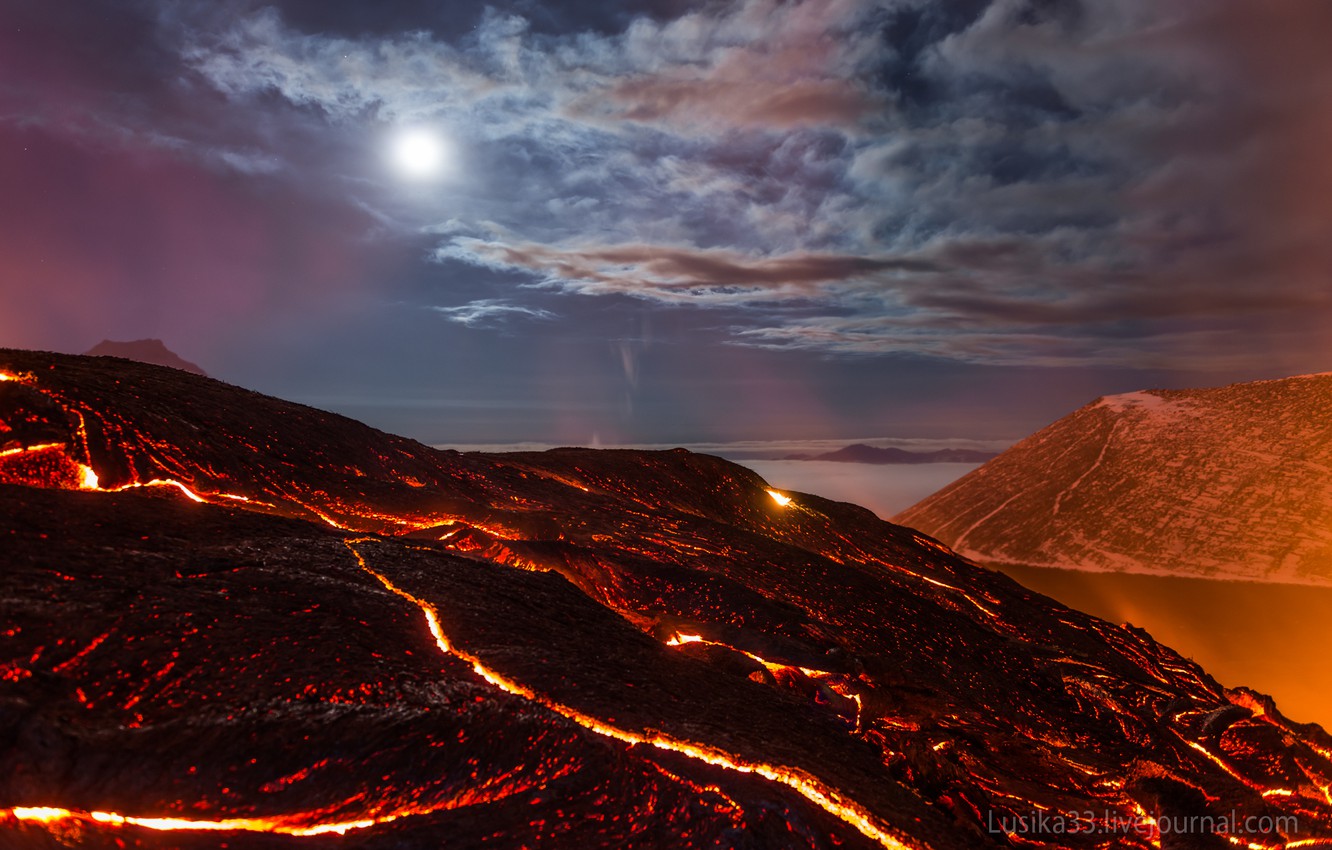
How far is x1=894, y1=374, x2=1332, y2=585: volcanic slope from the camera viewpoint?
23.5 metres

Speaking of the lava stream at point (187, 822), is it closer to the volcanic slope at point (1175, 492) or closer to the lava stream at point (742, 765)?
the lava stream at point (742, 765)

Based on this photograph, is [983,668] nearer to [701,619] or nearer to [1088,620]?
[701,619]

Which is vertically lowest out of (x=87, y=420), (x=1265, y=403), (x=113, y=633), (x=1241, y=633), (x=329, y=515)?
(x=1241, y=633)

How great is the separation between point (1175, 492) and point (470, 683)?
30392 mm

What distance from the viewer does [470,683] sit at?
392 centimetres

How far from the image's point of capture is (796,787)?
382 centimetres

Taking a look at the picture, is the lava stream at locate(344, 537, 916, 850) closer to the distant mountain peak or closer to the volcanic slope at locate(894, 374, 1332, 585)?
the volcanic slope at locate(894, 374, 1332, 585)

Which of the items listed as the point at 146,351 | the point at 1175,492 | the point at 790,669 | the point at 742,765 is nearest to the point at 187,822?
the point at 742,765

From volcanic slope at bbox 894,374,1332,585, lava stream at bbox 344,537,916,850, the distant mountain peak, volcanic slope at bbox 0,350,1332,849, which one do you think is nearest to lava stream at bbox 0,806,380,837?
volcanic slope at bbox 0,350,1332,849

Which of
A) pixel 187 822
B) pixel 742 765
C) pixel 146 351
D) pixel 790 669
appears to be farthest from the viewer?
pixel 146 351

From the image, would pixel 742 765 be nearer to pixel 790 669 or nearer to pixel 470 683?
pixel 470 683

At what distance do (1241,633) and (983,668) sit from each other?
18149 millimetres

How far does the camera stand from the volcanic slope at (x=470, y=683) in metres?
3.08

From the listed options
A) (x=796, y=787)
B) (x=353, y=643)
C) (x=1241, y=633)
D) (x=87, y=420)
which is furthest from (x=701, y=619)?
(x=1241, y=633)
